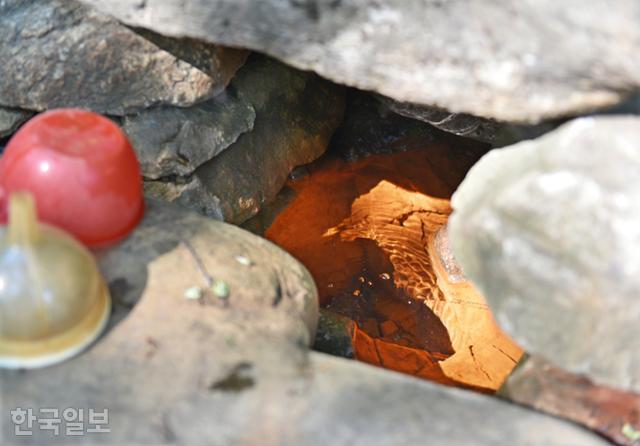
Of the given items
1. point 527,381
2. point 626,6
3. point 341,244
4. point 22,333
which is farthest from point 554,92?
point 341,244

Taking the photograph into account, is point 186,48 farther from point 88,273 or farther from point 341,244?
point 341,244

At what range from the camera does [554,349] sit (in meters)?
2.32

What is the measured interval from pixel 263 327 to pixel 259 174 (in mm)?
1640

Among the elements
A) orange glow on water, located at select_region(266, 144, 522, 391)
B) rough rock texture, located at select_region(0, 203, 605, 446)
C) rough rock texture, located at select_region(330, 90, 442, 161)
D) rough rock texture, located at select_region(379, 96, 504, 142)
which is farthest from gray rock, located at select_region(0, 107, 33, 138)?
rough rock texture, located at select_region(330, 90, 442, 161)

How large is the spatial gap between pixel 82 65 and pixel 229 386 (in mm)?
1751

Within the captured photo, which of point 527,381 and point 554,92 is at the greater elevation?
point 554,92

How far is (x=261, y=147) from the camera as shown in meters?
4.02

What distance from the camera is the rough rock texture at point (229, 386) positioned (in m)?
2.16

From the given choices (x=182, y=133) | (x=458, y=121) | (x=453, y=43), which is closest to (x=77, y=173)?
(x=182, y=133)

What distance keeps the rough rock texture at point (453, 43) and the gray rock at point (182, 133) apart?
0.67 metres

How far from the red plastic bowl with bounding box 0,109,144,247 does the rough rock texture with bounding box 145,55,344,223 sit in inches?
35.6

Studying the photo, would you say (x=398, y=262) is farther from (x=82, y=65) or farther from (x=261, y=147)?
(x=82, y=65)

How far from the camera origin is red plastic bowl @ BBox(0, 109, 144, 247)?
8.14 feet

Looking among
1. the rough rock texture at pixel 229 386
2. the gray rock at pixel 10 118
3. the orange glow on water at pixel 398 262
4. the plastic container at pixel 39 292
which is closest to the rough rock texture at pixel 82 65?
the gray rock at pixel 10 118
